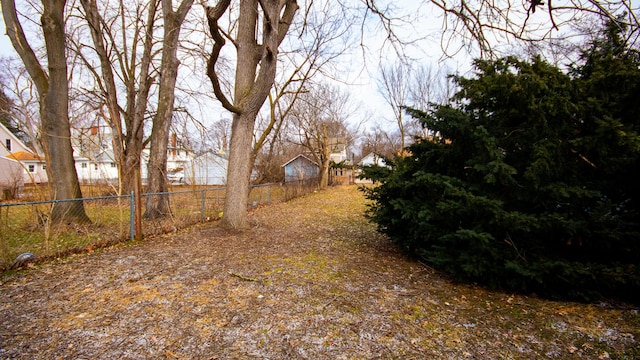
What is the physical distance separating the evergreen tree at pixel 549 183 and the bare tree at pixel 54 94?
772 centimetres

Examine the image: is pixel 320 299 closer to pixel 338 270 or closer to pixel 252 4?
pixel 338 270

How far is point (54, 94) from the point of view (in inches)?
260

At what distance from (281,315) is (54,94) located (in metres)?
7.54

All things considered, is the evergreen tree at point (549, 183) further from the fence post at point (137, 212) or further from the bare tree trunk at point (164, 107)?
the bare tree trunk at point (164, 107)

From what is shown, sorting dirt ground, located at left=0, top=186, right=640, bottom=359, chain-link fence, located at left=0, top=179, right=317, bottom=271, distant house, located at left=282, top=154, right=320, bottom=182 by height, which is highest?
distant house, located at left=282, top=154, right=320, bottom=182

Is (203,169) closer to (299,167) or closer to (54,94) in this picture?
(299,167)

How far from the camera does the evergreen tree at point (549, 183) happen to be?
2.88 meters

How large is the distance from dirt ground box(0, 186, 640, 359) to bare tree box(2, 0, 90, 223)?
9.89ft

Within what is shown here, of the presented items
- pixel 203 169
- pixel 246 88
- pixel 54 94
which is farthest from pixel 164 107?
pixel 203 169

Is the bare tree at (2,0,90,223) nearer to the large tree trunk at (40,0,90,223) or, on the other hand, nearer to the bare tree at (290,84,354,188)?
the large tree trunk at (40,0,90,223)

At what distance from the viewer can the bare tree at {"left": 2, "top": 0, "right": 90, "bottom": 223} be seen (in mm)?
6531

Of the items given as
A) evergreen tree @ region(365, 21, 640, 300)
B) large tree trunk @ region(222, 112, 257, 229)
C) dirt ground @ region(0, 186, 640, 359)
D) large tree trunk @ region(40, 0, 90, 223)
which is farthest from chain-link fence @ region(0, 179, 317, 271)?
evergreen tree @ region(365, 21, 640, 300)

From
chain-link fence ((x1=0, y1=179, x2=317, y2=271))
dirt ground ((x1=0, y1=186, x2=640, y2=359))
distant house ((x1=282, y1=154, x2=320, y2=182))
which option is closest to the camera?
dirt ground ((x1=0, y1=186, x2=640, y2=359))

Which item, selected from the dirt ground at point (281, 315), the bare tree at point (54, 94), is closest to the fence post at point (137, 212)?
the dirt ground at point (281, 315)
